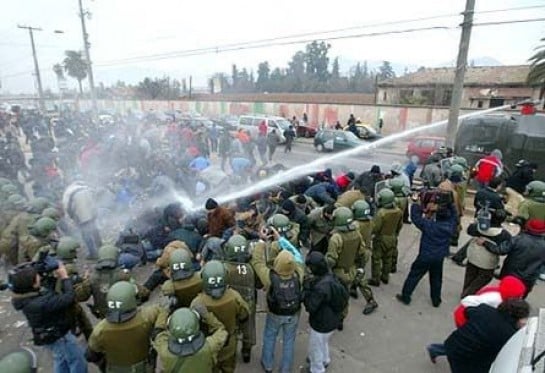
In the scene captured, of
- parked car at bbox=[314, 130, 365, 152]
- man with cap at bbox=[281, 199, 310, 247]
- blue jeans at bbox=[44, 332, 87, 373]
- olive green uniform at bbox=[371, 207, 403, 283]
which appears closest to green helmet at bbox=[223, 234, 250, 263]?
Result: man with cap at bbox=[281, 199, 310, 247]

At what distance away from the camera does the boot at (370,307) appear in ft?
18.5

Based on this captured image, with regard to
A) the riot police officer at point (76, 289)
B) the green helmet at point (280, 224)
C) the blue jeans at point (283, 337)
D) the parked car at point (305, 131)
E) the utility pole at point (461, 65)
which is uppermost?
the utility pole at point (461, 65)

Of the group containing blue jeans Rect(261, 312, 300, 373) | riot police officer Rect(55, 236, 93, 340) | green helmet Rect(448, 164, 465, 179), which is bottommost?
blue jeans Rect(261, 312, 300, 373)

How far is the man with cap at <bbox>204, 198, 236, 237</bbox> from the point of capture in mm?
6000

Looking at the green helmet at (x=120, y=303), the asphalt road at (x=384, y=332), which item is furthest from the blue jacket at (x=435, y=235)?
the green helmet at (x=120, y=303)

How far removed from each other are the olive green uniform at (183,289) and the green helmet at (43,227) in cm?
233

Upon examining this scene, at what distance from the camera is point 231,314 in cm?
368

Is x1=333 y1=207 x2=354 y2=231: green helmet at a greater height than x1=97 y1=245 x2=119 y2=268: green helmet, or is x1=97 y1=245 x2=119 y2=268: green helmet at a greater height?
x1=333 y1=207 x2=354 y2=231: green helmet

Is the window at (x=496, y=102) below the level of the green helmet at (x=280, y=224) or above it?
above

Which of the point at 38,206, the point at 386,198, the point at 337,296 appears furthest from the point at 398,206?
the point at 38,206

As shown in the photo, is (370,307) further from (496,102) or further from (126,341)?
(496,102)

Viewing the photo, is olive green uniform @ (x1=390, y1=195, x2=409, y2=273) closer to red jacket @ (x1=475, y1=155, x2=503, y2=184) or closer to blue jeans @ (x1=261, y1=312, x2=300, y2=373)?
blue jeans @ (x1=261, y1=312, x2=300, y2=373)

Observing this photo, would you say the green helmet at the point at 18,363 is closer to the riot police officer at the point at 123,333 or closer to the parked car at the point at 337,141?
the riot police officer at the point at 123,333

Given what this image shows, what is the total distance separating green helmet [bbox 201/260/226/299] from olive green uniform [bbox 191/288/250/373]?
7 centimetres
